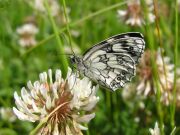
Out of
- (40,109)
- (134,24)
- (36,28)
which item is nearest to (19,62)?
(36,28)

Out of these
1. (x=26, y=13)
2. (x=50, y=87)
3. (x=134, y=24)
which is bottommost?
(x=50, y=87)

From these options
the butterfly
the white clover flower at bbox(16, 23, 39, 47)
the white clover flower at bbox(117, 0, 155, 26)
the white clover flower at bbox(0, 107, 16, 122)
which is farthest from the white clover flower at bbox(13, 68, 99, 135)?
the white clover flower at bbox(16, 23, 39, 47)

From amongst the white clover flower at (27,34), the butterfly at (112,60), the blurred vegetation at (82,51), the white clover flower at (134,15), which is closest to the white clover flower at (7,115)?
the blurred vegetation at (82,51)

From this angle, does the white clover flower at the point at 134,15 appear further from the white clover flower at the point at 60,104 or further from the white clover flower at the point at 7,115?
the white clover flower at the point at 60,104

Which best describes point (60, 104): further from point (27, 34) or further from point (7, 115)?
point (27, 34)

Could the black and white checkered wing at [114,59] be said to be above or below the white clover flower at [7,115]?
above

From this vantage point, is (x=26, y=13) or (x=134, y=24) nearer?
(x=134, y=24)

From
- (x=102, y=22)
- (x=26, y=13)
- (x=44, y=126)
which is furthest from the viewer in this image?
(x=26, y=13)

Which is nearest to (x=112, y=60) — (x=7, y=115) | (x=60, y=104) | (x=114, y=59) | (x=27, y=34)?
(x=114, y=59)

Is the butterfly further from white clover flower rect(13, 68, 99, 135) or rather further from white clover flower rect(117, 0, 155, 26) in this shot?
white clover flower rect(117, 0, 155, 26)

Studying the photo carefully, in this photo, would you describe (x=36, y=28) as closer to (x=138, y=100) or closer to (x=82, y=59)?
(x=138, y=100)
